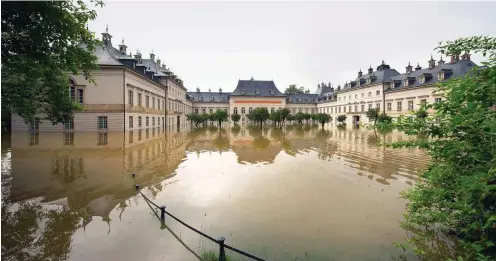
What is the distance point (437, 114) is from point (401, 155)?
12067 millimetres

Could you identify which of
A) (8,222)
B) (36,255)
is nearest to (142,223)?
(36,255)

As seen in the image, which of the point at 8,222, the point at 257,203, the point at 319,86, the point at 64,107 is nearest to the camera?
the point at 8,222

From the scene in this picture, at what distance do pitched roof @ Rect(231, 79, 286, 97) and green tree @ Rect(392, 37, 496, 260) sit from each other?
64528 mm

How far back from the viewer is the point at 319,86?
85.6 m

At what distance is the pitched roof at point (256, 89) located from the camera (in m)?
68.6

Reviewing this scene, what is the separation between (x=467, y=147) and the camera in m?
3.22

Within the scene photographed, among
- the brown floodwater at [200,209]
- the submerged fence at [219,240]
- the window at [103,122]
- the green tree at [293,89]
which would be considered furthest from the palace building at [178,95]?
the green tree at [293,89]

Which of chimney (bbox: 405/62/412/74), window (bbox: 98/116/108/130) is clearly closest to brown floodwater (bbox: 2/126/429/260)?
window (bbox: 98/116/108/130)

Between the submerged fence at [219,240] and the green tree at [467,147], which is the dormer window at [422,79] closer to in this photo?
the green tree at [467,147]

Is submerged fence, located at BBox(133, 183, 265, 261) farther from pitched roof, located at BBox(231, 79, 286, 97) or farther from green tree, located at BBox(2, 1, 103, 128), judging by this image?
pitched roof, located at BBox(231, 79, 286, 97)

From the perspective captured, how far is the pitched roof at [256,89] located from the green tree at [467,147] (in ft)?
212

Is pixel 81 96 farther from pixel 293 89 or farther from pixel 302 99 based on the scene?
pixel 293 89

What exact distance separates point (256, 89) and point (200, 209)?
210ft

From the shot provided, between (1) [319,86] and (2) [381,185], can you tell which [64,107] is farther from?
(1) [319,86]
